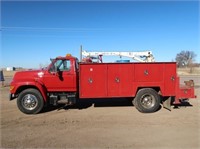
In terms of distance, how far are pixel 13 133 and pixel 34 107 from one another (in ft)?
8.99

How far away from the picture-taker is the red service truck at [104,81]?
10.1 meters

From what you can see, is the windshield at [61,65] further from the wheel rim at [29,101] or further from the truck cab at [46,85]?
the wheel rim at [29,101]

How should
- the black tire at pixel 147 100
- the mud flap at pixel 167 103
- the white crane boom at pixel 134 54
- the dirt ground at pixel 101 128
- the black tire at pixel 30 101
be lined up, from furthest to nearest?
1. the white crane boom at pixel 134 54
2. the mud flap at pixel 167 103
3. the black tire at pixel 147 100
4. the black tire at pixel 30 101
5. the dirt ground at pixel 101 128

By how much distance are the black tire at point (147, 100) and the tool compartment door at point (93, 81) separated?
147cm

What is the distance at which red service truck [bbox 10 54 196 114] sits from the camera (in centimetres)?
1012

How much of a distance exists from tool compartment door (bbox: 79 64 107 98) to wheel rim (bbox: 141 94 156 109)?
166cm

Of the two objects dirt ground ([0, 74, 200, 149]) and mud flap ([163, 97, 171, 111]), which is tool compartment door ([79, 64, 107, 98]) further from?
mud flap ([163, 97, 171, 111])

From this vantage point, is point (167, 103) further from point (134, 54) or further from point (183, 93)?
point (134, 54)

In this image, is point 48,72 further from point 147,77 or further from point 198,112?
point 198,112

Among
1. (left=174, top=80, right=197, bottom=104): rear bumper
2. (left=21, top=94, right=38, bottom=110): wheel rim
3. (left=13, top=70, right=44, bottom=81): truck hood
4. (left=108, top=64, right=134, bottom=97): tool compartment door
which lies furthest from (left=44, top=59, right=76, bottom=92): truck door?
(left=174, top=80, right=197, bottom=104): rear bumper

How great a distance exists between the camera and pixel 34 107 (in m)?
9.94

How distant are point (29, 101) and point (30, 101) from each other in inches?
1.6

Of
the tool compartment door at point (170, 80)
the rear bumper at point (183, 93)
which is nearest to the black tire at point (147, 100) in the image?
the tool compartment door at point (170, 80)

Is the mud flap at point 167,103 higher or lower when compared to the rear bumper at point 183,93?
lower
